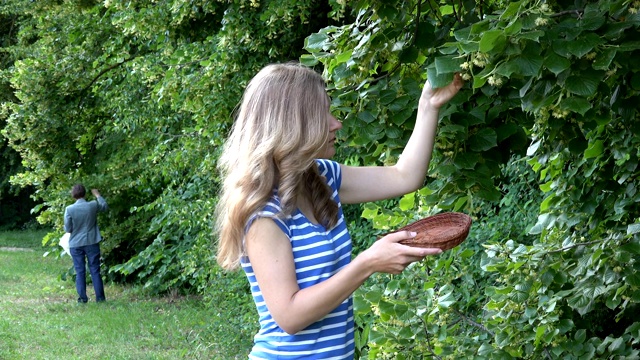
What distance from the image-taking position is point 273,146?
2.18 meters

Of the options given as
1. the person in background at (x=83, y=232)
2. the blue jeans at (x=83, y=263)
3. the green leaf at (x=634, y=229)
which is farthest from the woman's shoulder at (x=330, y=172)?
the blue jeans at (x=83, y=263)

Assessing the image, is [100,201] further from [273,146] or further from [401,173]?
[273,146]

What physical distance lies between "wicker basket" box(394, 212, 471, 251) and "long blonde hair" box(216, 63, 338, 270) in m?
0.24

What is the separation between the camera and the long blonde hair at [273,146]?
2.19m

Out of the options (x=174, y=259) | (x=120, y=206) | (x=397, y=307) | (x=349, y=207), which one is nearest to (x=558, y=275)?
(x=397, y=307)

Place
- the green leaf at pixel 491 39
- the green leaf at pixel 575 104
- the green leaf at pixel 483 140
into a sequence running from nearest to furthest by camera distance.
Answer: the green leaf at pixel 491 39
the green leaf at pixel 575 104
the green leaf at pixel 483 140

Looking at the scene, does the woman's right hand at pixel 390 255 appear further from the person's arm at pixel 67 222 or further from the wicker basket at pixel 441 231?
the person's arm at pixel 67 222

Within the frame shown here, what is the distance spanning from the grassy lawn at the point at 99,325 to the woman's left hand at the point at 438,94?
5.15m

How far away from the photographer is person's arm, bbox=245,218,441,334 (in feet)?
6.70

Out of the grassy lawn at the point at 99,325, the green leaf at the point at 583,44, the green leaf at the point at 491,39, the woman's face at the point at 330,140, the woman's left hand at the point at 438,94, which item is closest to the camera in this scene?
the green leaf at the point at 491,39

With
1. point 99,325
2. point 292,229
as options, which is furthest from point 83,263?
point 292,229

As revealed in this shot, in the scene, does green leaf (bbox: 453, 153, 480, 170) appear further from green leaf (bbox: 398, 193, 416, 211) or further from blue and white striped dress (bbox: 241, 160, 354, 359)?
green leaf (bbox: 398, 193, 416, 211)

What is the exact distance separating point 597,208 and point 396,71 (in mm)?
1051

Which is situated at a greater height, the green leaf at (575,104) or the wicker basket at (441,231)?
the green leaf at (575,104)
